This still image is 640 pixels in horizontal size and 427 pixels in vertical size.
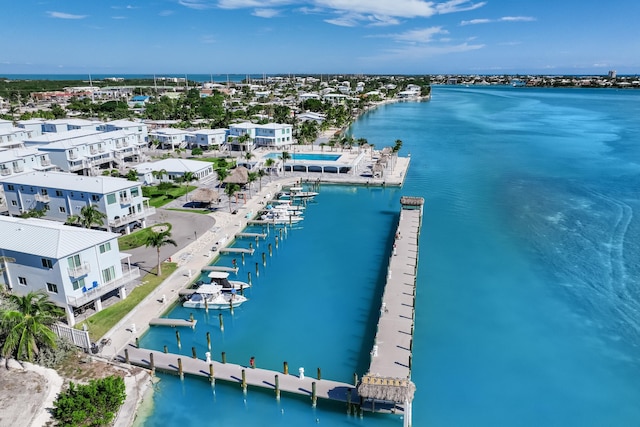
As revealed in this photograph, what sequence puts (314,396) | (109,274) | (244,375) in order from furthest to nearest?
(109,274), (244,375), (314,396)

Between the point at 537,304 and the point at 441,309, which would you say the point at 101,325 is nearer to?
the point at 441,309

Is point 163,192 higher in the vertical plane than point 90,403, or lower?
higher

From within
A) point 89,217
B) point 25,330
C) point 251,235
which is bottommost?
point 251,235

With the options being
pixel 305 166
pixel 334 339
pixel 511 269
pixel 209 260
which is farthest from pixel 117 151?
pixel 511 269

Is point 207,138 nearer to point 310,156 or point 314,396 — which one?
point 310,156

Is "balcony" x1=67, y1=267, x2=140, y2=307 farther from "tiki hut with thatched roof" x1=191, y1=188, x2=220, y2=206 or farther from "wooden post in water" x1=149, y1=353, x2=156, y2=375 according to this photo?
"tiki hut with thatched roof" x1=191, y1=188, x2=220, y2=206

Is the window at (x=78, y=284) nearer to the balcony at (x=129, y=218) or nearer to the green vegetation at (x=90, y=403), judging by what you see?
the green vegetation at (x=90, y=403)

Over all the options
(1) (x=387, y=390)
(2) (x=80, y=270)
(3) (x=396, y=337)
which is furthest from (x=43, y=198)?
(1) (x=387, y=390)

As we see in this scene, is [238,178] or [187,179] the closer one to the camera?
[187,179]
